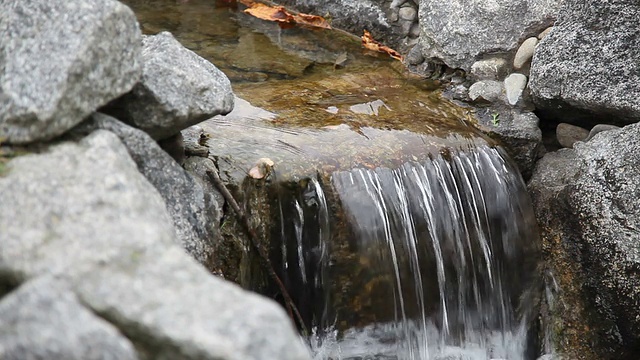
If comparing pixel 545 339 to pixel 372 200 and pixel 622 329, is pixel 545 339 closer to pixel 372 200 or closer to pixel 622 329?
pixel 622 329

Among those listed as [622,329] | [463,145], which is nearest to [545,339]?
[622,329]

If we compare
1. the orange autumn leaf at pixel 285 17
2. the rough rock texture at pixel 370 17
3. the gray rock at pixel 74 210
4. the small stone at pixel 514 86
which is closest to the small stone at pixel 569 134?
the small stone at pixel 514 86

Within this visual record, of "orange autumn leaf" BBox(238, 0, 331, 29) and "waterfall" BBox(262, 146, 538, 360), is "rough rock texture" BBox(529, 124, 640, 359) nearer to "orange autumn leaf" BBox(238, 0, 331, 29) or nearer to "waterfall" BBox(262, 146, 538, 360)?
"waterfall" BBox(262, 146, 538, 360)

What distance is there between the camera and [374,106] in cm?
455

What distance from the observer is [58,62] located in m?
2.44

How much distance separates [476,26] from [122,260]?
3.59 metres

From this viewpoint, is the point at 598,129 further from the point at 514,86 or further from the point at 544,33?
the point at 544,33

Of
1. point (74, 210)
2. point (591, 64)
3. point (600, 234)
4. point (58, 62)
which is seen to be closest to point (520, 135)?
point (591, 64)

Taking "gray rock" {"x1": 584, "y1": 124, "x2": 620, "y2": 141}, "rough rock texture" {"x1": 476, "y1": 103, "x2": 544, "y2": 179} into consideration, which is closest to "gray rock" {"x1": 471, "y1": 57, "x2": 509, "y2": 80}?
"rough rock texture" {"x1": 476, "y1": 103, "x2": 544, "y2": 179}

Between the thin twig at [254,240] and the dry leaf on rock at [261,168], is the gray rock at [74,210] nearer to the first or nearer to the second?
the thin twig at [254,240]

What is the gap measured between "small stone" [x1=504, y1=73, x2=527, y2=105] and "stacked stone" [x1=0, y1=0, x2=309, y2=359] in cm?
214

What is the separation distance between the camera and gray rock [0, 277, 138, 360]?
1741mm

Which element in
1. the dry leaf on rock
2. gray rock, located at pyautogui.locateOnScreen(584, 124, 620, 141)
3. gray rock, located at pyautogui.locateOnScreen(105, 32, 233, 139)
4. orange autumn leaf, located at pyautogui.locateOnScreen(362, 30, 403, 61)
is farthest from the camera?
orange autumn leaf, located at pyautogui.locateOnScreen(362, 30, 403, 61)

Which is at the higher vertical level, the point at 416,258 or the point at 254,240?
the point at 416,258
